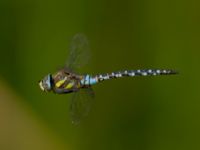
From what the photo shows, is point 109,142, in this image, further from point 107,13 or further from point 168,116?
point 107,13

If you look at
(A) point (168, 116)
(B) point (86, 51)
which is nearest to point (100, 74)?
(B) point (86, 51)

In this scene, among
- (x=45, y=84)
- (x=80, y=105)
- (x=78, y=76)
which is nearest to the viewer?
(x=80, y=105)

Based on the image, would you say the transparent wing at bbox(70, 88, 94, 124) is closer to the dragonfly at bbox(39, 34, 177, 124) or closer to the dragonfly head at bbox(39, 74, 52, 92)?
the dragonfly at bbox(39, 34, 177, 124)

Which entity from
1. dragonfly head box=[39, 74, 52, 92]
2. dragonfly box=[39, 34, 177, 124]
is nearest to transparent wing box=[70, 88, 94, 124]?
dragonfly box=[39, 34, 177, 124]

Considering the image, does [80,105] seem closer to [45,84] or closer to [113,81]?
[45,84]

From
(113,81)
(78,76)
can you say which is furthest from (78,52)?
(113,81)

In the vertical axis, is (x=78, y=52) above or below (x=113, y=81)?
above

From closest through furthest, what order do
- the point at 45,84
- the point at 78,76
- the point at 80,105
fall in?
the point at 80,105 → the point at 45,84 → the point at 78,76
